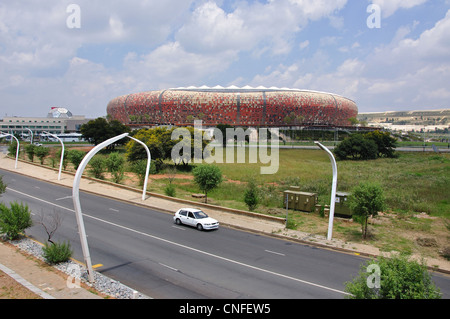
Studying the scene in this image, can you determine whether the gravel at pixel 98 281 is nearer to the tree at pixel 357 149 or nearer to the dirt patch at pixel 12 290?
the dirt patch at pixel 12 290

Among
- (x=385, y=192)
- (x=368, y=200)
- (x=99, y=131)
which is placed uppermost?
(x=99, y=131)

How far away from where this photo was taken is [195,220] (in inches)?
677

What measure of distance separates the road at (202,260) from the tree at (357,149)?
42018 millimetres

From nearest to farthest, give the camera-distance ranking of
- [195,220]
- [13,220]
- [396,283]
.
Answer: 1. [396,283]
2. [13,220]
3. [195,220]

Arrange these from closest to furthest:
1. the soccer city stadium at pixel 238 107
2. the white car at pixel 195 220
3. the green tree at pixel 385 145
→ the white car at pixel 195 220, the green tree at pixel 385 145, the soccer city stadium at pixel 238 107

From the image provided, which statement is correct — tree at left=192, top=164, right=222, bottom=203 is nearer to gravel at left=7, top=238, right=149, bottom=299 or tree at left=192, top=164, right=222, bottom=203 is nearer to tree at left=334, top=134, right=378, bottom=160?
gravel at left=7, top=238, right=149, bottom=299

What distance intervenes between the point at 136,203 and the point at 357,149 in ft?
136

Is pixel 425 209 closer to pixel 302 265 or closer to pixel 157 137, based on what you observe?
pixel 302 265

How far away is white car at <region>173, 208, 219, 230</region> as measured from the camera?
17.0 meters

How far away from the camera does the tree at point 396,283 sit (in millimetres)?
6250

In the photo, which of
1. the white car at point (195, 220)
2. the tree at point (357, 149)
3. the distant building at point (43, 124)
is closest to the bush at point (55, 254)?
the white car at point (195, 220)

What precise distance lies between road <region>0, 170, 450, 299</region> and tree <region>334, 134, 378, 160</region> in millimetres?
42018

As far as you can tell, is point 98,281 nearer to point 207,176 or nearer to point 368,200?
point 368,200

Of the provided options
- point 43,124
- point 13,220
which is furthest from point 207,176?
point 43,124
